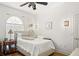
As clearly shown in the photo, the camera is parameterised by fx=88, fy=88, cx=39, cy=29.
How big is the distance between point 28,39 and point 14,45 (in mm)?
242

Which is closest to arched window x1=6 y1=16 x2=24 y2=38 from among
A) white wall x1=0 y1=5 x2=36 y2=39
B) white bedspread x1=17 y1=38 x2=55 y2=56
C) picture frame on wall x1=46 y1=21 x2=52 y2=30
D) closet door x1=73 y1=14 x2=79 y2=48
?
white wall x1=0 y1=5 x2=36 y2=39

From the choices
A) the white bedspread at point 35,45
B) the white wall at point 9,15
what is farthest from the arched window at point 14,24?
the white bedspread at point 35,45

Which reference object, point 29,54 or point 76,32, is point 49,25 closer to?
point 76,32

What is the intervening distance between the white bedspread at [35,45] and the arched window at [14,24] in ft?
0.60

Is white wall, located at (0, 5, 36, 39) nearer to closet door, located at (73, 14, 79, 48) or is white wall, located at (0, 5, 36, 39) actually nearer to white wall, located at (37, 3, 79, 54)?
white wall, located at (37, 3, 79, 54)

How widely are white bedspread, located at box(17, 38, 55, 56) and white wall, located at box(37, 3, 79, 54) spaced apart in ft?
0.34

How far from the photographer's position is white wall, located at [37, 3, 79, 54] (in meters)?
1.39

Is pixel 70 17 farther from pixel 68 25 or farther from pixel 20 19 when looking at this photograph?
pixel 20 19

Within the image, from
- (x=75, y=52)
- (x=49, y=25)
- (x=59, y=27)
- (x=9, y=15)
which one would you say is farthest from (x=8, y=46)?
(x=75, y=52)

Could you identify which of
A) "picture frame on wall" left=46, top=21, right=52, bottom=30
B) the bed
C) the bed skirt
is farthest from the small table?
the bed

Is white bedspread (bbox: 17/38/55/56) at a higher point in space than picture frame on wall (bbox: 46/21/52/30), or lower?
lower

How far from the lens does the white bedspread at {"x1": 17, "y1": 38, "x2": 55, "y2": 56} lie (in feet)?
4.52

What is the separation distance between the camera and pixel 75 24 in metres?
1.38

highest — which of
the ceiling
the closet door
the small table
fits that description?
the ceiling
